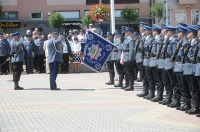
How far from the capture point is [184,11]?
169ft

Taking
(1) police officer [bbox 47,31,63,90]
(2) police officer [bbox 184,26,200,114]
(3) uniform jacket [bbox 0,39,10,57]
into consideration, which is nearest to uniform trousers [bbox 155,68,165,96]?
(2) police officer [bbox 184,26,200,114]

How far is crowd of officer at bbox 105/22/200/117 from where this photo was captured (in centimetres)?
1218

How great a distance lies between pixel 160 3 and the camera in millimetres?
46438

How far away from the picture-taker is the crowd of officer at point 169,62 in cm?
1218

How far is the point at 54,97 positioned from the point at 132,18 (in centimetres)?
3177

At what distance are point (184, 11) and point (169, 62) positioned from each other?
39052 millimetres

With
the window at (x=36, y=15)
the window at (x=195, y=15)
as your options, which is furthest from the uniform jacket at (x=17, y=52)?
the window at (x=195, y=15)

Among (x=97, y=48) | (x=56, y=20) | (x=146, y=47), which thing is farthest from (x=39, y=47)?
(x=56, y=20)

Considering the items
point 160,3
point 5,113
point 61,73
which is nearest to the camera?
point 5,113

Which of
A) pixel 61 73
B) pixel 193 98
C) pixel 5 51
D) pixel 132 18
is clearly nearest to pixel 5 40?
pixel 5 51

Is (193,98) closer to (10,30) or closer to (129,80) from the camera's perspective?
(129,80)

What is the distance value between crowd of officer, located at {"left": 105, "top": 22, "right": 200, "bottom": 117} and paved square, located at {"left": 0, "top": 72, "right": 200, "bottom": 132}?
434 mm

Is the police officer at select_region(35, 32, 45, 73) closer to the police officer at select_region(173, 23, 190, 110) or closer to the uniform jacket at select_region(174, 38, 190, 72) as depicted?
the police officer at select_region(173, 23, 190, 110)

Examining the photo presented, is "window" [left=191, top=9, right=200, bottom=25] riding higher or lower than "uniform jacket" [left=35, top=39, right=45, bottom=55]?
higher
